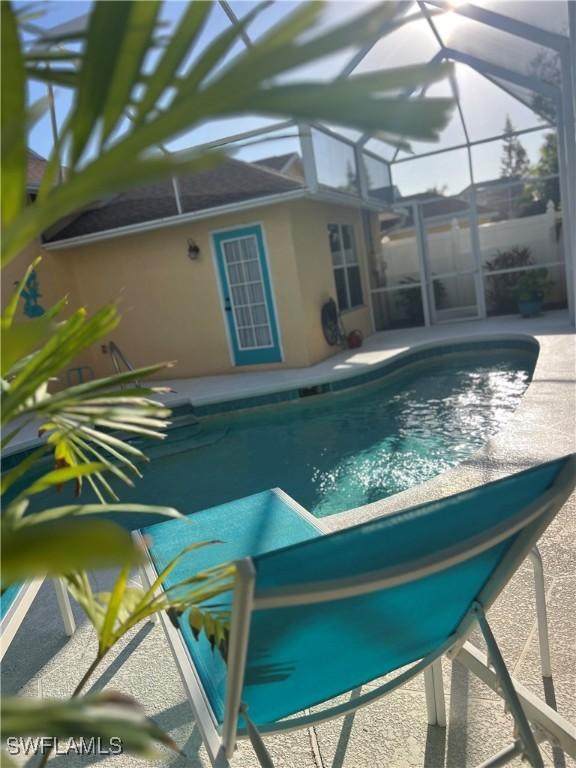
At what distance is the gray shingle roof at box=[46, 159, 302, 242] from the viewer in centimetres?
907

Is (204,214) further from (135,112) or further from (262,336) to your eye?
(135,112)

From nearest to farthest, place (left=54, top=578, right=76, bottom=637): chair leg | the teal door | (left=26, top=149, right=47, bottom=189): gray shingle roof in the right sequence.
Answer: (left=54, top=578, right=76, bottom=637): chair leg → (left=26, top=149, right=47, bottom=189): gray shingle roof → the teal door

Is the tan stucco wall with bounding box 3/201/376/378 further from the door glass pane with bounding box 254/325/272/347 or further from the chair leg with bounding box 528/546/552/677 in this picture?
the chair leg with bounding box 528/546/552/677

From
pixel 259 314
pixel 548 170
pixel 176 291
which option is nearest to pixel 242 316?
pixel 259 314

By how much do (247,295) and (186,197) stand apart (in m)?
1.88

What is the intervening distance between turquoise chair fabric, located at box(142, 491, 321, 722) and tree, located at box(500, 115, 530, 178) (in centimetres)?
1052

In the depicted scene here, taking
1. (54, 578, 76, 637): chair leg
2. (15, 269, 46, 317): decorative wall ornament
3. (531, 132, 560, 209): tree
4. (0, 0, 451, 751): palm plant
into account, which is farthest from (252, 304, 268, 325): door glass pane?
(0, 0, 451, 751): palm plant

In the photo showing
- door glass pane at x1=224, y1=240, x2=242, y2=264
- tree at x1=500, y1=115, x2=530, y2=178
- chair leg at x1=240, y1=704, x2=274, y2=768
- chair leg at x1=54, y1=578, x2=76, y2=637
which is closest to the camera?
chair leg at x1=240, y1=704, x2=274, y2=768

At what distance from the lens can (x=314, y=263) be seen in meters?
9.59

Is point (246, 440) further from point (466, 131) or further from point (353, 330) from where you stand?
point (466, 131)

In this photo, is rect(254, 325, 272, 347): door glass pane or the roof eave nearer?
the roof eave

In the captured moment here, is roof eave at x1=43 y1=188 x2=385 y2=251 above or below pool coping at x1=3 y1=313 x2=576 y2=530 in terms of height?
above

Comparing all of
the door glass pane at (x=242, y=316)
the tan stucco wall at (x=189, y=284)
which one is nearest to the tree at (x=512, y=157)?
the tan stucco wall at (x=189, y=284)

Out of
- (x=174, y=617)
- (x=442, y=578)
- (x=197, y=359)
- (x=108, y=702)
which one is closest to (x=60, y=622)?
(x=174, y=617)
